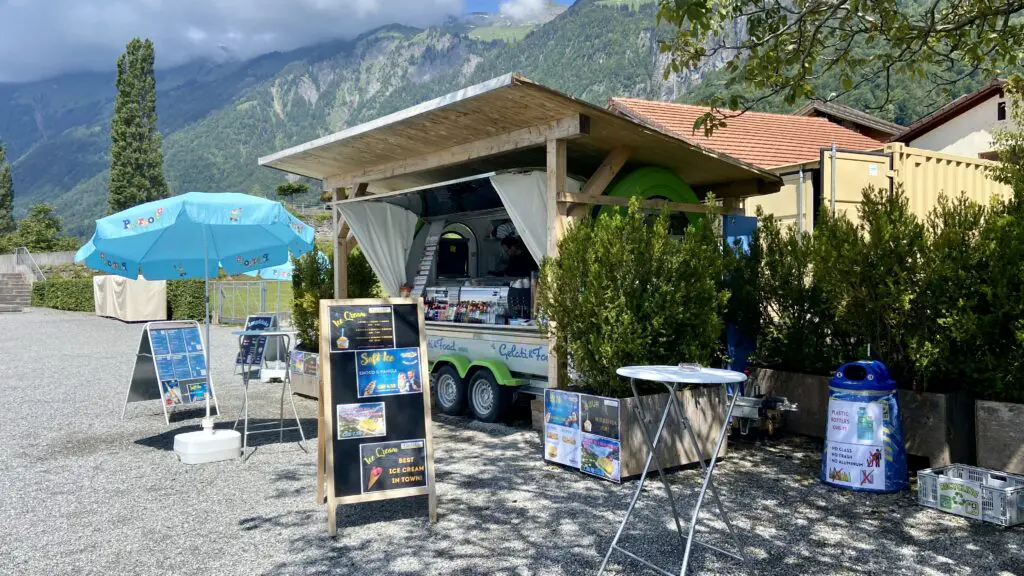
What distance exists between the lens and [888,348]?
222 inches

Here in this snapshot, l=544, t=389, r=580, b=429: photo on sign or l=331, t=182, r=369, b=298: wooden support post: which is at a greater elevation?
l=331, t=182, r=369, b=298: wooden support post

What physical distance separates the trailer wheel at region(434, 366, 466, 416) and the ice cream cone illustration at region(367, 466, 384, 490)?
3.07 m

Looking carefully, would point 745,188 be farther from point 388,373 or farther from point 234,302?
point 234,302

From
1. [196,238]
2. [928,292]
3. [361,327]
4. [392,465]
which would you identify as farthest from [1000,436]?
[196,238]

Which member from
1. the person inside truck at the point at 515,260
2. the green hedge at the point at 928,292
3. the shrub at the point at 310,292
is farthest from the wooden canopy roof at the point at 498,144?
the green hedge at the point at 928,292

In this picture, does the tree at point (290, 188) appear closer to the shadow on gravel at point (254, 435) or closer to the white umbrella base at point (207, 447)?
the shadow on gravel at point (254, 435)

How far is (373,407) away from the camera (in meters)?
4.65

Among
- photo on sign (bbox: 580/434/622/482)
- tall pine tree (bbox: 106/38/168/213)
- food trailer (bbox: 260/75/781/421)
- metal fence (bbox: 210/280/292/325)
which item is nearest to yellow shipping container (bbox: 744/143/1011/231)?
food trailer (bbox: 260/75/781/421)

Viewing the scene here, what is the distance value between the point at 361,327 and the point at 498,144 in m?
2.90

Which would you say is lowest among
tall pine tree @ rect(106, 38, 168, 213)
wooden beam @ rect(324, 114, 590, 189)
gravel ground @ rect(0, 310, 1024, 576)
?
gravel ground @ rect(0, 310, 1024, 576)

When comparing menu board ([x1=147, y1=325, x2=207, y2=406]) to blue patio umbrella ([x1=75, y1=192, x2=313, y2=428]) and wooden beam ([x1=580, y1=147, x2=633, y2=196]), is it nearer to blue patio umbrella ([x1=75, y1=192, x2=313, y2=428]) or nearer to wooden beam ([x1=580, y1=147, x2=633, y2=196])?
blue patio umbrella ([x1=75, y1=192, x2=313, y2=428])

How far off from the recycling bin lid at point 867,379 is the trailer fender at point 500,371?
293 cm

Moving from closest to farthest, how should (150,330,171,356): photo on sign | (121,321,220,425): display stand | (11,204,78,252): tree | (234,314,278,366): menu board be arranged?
(121,321,220,425): display stand
(150,330,171,356): photo on sign
(234,314,278,366): menu board
(11,204,78,252): tree

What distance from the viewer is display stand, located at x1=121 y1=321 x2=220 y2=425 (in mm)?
7848
